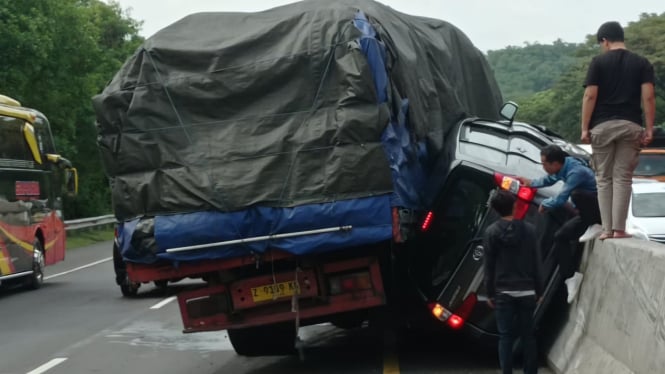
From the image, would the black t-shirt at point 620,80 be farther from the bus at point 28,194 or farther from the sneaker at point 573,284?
the bus at point 28,194

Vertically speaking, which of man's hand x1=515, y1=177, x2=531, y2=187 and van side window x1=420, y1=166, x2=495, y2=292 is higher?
man's hand x1=515, y1=177, x2=531, y2=187

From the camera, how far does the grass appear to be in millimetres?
37875

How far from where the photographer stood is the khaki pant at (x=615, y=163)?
8070mm

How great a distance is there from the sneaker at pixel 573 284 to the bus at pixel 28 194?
12.4 meters

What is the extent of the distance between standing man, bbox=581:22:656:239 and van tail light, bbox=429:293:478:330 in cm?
140

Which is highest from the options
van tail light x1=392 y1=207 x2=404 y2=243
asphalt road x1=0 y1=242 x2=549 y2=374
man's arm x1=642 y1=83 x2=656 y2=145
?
man's arm x1=642 y1=83 x2=656 y2=145

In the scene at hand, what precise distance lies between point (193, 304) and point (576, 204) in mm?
3498

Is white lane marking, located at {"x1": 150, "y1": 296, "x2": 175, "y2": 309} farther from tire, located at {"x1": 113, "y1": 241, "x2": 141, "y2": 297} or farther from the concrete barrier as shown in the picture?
the concrete barrier

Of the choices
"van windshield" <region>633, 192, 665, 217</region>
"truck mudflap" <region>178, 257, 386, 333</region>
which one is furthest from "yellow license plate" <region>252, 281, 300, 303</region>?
"van windshield" <region>633, 192, 665, 217</region>

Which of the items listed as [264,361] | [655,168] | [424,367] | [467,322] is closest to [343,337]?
[264,361]

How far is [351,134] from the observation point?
8.79 m

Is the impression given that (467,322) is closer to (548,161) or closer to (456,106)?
(548,161)

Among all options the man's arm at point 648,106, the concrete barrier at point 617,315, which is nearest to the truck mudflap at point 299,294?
the concrete barrier at point 617,315

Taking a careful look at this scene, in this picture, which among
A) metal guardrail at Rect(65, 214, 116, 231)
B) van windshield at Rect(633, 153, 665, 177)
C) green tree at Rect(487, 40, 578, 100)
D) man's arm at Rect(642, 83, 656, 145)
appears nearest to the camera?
man's arm at Rect(642, 83, 656, 145)
